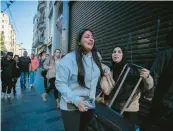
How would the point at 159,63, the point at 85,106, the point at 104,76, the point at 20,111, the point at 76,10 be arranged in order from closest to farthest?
1. the point at 85,106
2. the point at 159,63
3. the point at 104,76
4. the point at 20,111
5. the point at 76,10

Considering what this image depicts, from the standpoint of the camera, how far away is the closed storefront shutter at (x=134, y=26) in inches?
181

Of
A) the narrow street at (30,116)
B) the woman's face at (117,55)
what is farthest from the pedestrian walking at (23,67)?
the woman's face at (117,55)

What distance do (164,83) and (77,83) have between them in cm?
82

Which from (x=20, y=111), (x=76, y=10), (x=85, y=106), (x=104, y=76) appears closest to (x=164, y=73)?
(x=104, y=76)

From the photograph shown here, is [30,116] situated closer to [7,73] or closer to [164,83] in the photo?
[7,73]

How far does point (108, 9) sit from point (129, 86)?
5.26m

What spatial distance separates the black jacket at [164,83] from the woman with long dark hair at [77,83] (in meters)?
0.61

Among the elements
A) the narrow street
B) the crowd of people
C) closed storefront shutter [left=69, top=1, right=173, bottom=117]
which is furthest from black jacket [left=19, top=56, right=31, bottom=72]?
the crowd of people

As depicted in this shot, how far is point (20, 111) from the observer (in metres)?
5.79

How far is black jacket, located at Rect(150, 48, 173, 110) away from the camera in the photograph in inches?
78.1

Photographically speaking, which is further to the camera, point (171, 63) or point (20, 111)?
point (20, 111)

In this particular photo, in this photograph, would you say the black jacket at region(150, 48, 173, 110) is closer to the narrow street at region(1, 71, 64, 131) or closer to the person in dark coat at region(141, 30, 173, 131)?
the person in dark coat at region(141, 30, 173, 131)

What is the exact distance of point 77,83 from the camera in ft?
6.71

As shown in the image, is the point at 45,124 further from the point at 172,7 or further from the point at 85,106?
the point at 172,7
